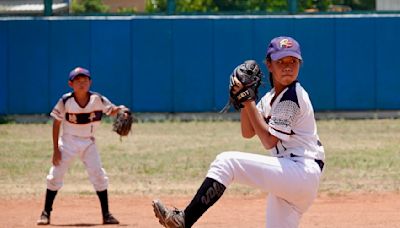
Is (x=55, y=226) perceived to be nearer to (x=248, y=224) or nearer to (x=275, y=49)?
(x=248, y=224)

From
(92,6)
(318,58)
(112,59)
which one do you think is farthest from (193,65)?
(92,6)

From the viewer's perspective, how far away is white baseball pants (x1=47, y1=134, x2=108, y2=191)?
404 inches

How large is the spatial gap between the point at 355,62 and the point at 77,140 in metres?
12.5

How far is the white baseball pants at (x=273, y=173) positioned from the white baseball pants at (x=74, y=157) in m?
4.25

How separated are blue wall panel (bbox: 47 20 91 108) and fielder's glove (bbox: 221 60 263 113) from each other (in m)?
15.6

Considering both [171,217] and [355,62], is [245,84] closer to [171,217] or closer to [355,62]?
[171,217]

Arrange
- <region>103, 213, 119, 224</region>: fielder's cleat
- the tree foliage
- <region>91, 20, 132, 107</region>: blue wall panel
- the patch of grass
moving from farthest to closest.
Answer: the tree foliage
<region>91, 20, 132, 107</region>: blue wall panel
the patch of grass
<region>103, 213, 119, 224</region>: fielder's cleat

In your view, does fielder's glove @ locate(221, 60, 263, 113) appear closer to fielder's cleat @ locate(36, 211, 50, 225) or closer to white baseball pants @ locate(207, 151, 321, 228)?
white baseball pants @ locate(207, 151, 321, 228)

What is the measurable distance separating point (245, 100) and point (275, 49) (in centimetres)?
39

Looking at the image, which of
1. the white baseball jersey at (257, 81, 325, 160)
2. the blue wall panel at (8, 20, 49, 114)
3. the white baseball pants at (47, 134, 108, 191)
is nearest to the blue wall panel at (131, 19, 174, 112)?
the blue wall panel at (8, 20, 49, 114)

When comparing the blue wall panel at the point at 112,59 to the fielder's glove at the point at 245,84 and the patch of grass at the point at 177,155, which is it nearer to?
the patch of grass at the point at 177,155

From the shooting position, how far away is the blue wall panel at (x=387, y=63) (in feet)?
71.6

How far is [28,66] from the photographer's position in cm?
2178

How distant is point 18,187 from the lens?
13.2m
